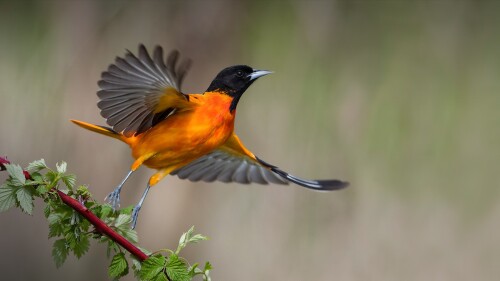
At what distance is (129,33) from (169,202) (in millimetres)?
430

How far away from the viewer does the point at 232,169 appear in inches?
45.3

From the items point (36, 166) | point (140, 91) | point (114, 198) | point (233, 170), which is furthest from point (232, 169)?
point (36, 166)

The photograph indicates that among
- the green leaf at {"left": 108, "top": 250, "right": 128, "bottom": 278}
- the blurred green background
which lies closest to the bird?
the green leaf at {"left": 108, "top": 250, "right": 128, "bottom": 278}

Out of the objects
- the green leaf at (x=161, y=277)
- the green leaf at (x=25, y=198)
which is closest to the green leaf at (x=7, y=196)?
the green leaf at (x=25, y=198)

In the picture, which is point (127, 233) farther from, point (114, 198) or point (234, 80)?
point (234, 80)

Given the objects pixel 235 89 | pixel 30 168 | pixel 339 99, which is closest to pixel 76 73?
pixel 339 99

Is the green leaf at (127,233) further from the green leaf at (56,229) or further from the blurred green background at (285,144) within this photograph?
the blurred green background at (285,144)

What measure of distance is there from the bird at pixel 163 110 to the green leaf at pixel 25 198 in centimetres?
14

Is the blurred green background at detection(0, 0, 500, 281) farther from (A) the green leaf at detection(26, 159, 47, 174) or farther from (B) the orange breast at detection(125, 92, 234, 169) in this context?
(A) the green leaf at detection(26, 159, 47, 174)

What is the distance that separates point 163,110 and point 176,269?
0.32m

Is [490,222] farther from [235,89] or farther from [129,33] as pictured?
[235,89]

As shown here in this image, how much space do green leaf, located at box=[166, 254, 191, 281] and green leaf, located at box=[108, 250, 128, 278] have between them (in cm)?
4

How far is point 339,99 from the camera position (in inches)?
77.6

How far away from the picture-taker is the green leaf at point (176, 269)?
0.55m
